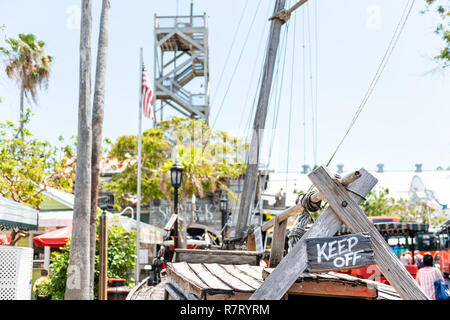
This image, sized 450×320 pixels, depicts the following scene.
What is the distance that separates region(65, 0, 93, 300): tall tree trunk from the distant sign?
6.18 m

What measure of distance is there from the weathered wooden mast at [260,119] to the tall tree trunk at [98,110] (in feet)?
10.9

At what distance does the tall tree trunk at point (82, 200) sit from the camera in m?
7.84

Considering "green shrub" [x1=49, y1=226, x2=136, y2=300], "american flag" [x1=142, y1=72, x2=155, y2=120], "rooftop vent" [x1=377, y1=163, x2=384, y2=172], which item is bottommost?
"green shrub" [x1=49, y1=226, x2=136, y2=300]

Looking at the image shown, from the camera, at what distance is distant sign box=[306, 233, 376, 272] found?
8.07ft

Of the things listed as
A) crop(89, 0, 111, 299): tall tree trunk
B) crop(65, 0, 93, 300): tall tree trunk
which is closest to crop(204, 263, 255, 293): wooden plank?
crop(65, 0, 93, 300): tall tree trunk

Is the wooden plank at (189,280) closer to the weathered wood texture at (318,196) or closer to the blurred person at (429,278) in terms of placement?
the weathered wood texture at (318,196)

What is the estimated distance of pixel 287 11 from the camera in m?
12.7

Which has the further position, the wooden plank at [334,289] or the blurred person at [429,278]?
the blurred person at [429,278]

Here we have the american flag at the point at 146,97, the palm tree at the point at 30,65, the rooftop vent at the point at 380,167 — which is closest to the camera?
the american flag at the point at 146,97

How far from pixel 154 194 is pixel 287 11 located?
21.5 m

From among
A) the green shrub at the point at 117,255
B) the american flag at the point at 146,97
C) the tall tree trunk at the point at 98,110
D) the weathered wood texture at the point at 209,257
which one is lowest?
the green shrub at the point at 117,255

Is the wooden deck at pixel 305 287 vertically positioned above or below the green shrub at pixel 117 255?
above

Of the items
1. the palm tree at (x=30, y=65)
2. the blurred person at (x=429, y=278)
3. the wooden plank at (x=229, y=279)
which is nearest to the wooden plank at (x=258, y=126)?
the blurred person at (x=429, y=278)

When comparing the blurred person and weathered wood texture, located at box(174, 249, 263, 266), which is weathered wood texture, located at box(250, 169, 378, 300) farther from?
the blurred person
